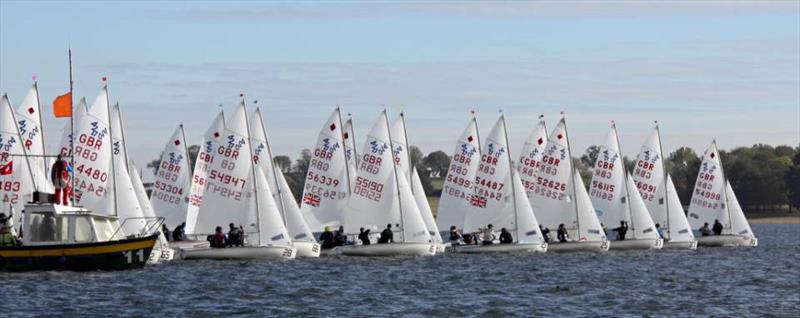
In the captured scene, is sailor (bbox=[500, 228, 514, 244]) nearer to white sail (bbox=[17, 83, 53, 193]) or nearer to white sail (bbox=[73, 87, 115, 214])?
white sail (bbox=[73, 87, 115, 214])

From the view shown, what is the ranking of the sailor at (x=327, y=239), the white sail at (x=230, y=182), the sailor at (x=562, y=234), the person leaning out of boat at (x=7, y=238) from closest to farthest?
the person leaning out of boat at (x=7, y=238)
the white sail at (x=230, y=182)
the sailor at (x=327, y=239)
the sailor at (x=562, y=234)

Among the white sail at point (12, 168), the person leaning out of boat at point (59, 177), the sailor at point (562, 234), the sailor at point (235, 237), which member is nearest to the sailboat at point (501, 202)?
the sailor at point (562, 234)

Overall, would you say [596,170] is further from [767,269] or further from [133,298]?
[133,298]

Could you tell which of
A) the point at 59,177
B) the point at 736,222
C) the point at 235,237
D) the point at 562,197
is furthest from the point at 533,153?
the point at 59,177

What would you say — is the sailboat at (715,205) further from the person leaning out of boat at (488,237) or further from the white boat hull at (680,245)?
the person leaning out of boat at (488,237)

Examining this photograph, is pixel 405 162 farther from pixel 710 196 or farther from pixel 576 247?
pixel 710 196

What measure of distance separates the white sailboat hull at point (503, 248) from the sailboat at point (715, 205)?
14991mm

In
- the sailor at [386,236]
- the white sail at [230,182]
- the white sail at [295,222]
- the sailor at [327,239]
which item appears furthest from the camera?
the sailor at [327,239]

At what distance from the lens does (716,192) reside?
88750 mm

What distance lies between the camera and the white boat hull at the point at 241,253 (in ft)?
219

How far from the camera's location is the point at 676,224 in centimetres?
8494

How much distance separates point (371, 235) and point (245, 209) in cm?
676

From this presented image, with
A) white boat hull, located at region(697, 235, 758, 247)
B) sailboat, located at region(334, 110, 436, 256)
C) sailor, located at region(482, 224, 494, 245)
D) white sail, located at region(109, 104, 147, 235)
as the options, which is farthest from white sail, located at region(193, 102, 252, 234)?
white boat hull, located at region(697, 235, 758, 247)

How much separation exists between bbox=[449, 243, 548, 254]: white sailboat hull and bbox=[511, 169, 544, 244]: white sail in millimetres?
386
